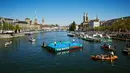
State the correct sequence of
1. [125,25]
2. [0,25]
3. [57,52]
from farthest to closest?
1. [0,25]
2. [125,25]
3. [57,52]

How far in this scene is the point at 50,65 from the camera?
33.8 meters

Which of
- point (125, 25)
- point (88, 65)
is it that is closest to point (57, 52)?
point (88, 65)

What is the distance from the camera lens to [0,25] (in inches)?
5089

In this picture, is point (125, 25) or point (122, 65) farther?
point (125, 25)

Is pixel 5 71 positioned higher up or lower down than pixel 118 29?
lower down

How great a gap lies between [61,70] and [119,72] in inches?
412

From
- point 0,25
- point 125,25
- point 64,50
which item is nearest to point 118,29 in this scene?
point 125,25

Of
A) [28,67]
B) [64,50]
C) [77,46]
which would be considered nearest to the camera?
[28,67]

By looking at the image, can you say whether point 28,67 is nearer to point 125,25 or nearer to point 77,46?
point 77,46

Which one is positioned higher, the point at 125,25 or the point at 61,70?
the point at 125,25

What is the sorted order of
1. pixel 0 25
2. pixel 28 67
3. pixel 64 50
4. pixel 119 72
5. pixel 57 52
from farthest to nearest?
pixel 0 25 → pixel 64 50 → pixel 57 52 → pixel 28 67 → pixel 119 72

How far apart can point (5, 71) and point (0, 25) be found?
109 m

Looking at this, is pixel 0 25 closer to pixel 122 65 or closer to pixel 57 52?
pixel 57 52

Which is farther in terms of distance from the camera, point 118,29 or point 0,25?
point 0,25
